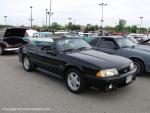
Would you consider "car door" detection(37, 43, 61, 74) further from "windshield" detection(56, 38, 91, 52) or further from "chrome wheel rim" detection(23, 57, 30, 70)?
"chrome wheel rim" detection(23, 57, 30, 70)

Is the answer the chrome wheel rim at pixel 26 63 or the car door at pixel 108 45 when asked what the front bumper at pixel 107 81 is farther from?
the chrome wheel rim at pixel 26 63

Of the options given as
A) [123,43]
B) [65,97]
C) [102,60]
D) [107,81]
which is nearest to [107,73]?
[107,81]

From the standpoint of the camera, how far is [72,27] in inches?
A: 2667

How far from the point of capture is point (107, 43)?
24.8 ft

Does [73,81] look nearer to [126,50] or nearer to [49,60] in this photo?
[49,60]

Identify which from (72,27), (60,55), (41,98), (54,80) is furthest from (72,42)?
(72,27)

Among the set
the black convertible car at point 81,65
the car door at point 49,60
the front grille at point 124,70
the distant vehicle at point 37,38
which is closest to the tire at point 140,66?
the black convertible car at point 81,65

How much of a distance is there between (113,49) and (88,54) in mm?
2385

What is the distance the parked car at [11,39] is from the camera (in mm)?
11047

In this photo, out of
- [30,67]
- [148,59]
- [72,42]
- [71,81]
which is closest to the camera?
[71,81]

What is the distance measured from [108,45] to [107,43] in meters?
0.11

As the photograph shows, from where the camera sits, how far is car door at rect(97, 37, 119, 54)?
23.9 ft

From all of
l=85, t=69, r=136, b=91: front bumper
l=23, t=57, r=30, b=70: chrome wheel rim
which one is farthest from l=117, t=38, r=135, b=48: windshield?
l=23, t=57, r=30, b=70: chrome wheel rim

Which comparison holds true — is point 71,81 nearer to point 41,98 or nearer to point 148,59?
point 41,98
